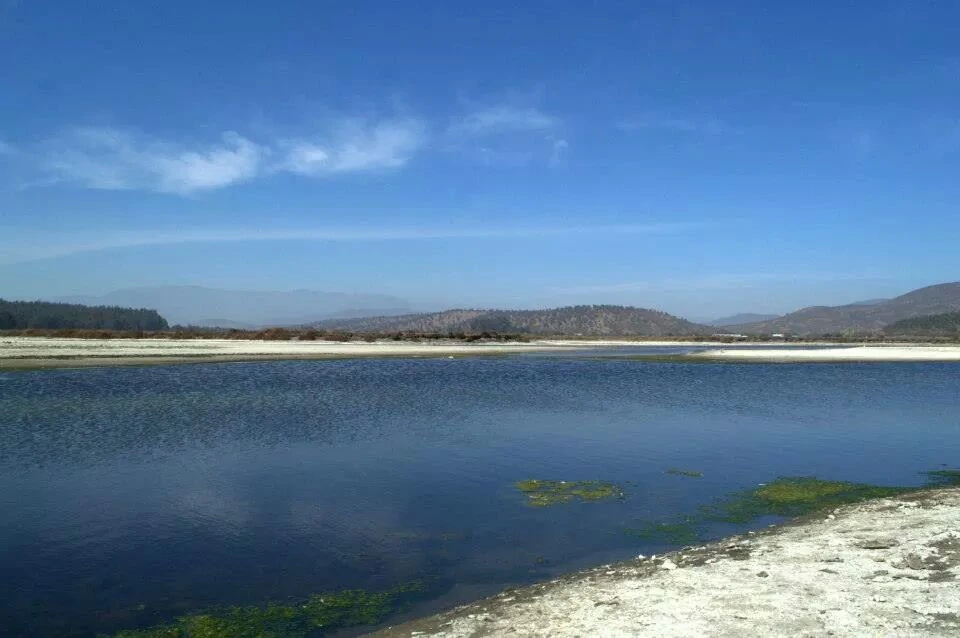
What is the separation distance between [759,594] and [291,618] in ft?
17.0

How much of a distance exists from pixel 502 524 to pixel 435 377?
29.4 meters

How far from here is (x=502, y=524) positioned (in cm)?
1184

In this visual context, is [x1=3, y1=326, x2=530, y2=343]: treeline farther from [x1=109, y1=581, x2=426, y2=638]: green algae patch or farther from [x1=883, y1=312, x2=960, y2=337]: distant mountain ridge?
[x1=109, y1=581, x2=426, y2=638]: green algae patch

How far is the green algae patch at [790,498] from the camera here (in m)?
12.4

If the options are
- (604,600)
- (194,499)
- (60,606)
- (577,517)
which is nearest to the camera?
(604,600)

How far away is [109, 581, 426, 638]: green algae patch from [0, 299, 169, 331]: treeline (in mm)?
112339

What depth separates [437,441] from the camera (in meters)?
19.7

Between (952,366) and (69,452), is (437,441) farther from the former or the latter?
(952,366)

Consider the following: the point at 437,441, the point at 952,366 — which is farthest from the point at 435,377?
the point at 952,366

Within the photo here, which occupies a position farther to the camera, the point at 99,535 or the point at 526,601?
the point at 99,535

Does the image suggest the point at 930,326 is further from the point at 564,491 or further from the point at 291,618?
the point at 291,618

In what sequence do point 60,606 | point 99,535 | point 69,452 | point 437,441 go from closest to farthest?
point 60,606, point 99,535, point 69,452, point 437,441

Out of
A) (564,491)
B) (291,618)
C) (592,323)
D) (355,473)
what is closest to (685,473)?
(564,491)

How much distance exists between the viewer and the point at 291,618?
8.25m
